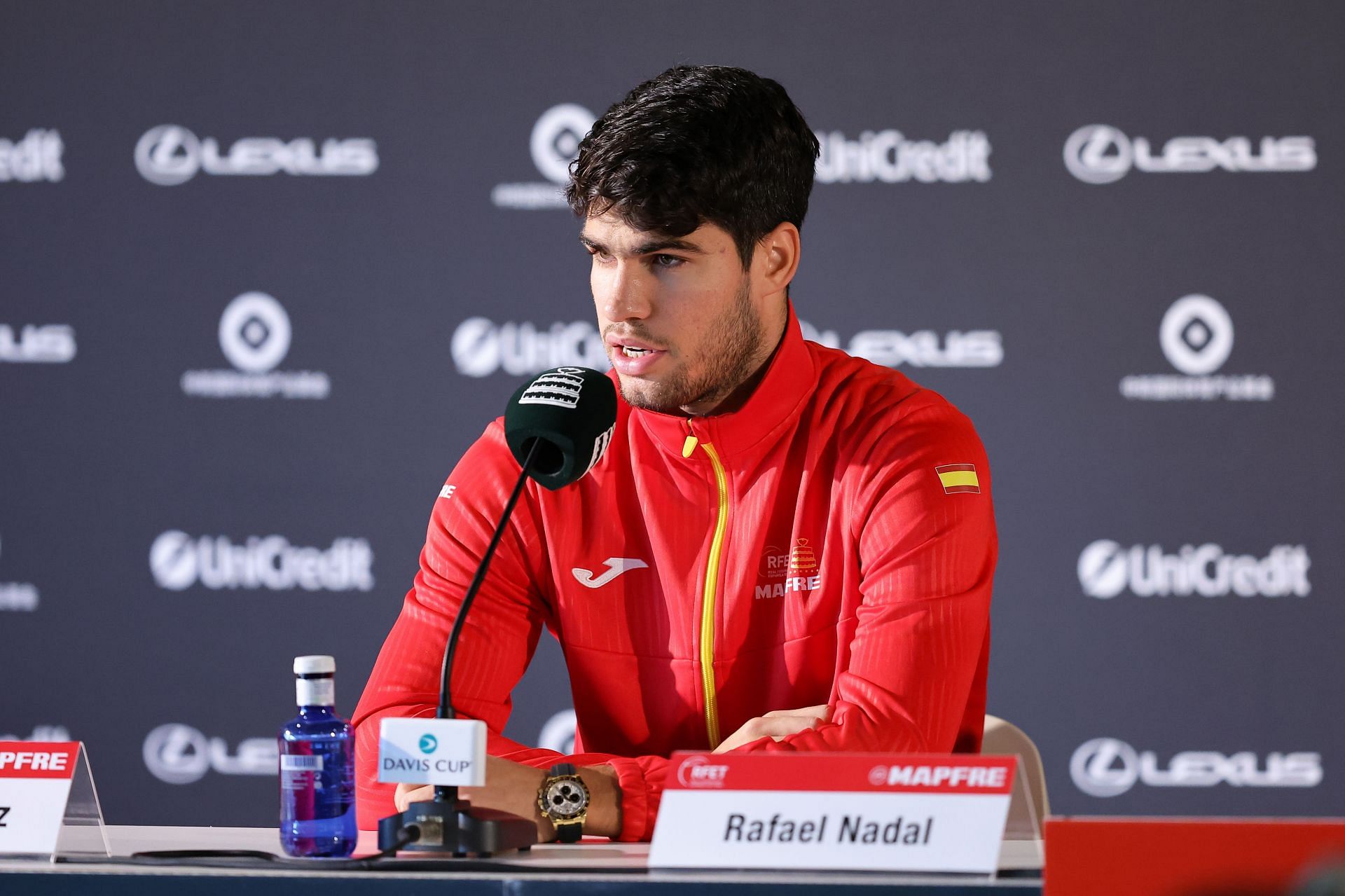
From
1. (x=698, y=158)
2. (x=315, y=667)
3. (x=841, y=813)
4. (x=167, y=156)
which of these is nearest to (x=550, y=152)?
(x=167, y=156)

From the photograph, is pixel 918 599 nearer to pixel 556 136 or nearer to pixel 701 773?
pixel 701 773

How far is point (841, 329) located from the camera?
311cm

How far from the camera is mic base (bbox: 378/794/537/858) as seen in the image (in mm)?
1008

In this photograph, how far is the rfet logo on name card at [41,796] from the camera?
3.41ft

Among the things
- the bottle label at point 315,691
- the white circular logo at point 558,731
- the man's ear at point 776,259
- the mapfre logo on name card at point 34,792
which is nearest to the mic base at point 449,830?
the bottle label at point 315,691

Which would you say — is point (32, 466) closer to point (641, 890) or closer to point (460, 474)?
point (460, 474)

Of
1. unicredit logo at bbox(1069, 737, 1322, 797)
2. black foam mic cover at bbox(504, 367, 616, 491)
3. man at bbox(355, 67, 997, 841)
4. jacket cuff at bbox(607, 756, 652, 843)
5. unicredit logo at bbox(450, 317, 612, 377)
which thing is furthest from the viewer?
unicredit logo at bbox(450, 317, 612, 377)

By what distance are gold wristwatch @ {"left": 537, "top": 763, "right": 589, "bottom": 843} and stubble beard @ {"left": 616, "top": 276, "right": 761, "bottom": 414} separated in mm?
500

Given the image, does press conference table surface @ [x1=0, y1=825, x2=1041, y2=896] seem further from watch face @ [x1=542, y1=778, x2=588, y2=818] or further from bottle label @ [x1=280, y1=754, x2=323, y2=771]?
watch face @ [x1=542, y1=778, x2=588, y2=818]

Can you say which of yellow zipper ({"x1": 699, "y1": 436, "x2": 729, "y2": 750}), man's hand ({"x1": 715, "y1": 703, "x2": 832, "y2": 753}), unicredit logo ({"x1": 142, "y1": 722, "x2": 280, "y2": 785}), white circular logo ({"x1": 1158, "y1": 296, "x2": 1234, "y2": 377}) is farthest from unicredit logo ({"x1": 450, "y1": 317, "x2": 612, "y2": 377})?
man's hand ({"x1": 715, "y1": 703, "x2": 832, "y2": 753})

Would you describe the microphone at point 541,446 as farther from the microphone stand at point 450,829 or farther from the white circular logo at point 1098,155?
the white circular logo at point 1098,155

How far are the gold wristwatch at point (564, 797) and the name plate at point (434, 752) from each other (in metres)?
0.31

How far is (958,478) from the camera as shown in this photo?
5.23 feet

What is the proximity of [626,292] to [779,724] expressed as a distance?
1.67 ft
